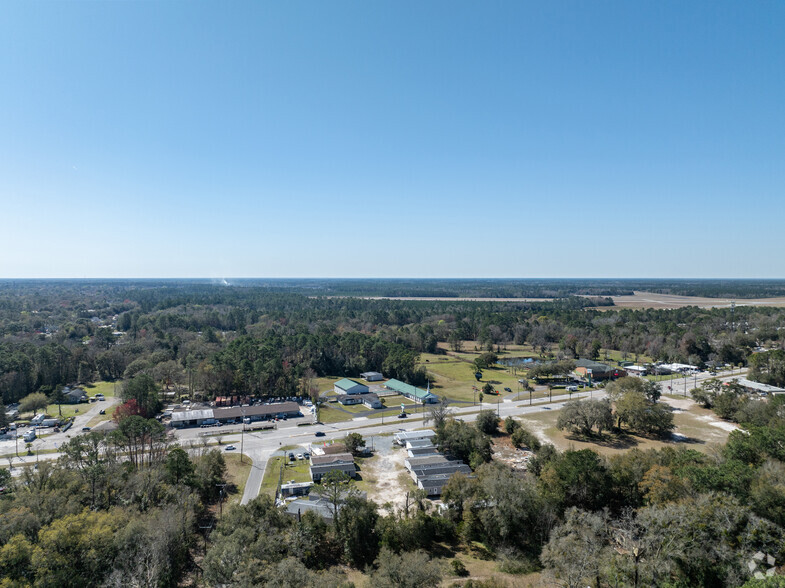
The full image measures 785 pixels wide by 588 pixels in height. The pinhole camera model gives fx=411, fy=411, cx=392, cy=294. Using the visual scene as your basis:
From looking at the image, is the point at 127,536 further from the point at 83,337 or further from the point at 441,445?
the point at 83,337

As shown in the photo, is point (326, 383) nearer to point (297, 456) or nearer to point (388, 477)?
point (297, 456)

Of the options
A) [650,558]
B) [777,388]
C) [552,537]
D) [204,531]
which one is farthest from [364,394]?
[777,388]

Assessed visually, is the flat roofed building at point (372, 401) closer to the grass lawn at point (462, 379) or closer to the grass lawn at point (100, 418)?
the grass lawn at point (462, 379)

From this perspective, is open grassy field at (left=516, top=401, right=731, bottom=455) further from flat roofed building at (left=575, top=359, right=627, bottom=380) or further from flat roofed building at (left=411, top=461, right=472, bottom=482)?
flat roofed building at (left=575, top=359, right=627, bottom=380)

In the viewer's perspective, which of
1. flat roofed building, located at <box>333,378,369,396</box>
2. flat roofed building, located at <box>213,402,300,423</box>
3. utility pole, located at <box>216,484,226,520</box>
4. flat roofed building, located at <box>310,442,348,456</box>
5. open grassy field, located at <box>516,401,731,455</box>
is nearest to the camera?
utility pole, located at <box>216,484,226,520</box>

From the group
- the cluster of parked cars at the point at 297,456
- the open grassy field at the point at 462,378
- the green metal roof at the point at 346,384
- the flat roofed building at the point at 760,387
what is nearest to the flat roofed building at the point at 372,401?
the green metal roof at the point at 346,384

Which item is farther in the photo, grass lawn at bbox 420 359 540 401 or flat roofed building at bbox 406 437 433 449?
grass lawn at bbox 420 359 540 401

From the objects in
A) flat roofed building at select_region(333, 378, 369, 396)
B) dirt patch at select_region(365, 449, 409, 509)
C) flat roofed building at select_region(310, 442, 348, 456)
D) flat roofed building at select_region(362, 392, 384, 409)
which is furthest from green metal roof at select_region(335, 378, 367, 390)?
dirt patch at select_region(365, 449, 409, 509)

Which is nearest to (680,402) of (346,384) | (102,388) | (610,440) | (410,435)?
(610,440)
